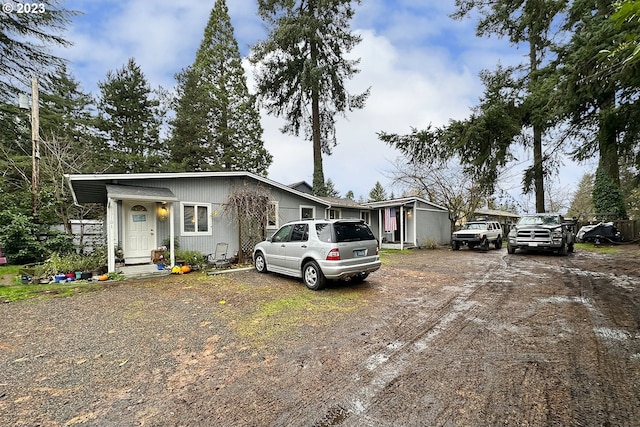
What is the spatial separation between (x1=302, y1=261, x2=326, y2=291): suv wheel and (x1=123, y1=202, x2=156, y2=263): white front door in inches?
263

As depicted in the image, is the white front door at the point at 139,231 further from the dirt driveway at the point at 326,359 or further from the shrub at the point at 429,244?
the shrub at the point at 429,244

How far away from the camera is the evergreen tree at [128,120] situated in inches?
859

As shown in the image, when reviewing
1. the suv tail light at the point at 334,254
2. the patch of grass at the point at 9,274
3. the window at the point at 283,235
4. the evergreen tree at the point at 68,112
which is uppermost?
the evergreen tree at the point at 68,112

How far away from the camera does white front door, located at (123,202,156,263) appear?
10.2m

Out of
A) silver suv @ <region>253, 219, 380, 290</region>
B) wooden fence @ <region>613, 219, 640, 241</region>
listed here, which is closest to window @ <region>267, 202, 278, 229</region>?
silver suv @ <region>253, 219, 380, 290</region>

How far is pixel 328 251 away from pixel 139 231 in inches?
304

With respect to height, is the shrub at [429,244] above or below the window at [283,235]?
below

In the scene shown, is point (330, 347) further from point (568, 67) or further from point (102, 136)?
point (102, 136)

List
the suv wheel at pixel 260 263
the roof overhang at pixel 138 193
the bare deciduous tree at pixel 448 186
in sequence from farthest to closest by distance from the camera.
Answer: the bare deciduous tree at pixel 448 186
the suv wheel at pixel 260 263
the roof overhang at pixel 138 193

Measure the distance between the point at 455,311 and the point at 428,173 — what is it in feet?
58.2

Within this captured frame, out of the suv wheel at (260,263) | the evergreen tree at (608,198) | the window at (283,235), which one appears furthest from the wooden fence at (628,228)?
the suv wheel at (260,263)

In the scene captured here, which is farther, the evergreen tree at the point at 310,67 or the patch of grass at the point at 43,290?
the evergreen tree at the point at 310,67

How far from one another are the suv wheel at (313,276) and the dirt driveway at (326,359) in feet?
0.82

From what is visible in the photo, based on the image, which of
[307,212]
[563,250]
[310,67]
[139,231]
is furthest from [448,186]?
[139,231]
